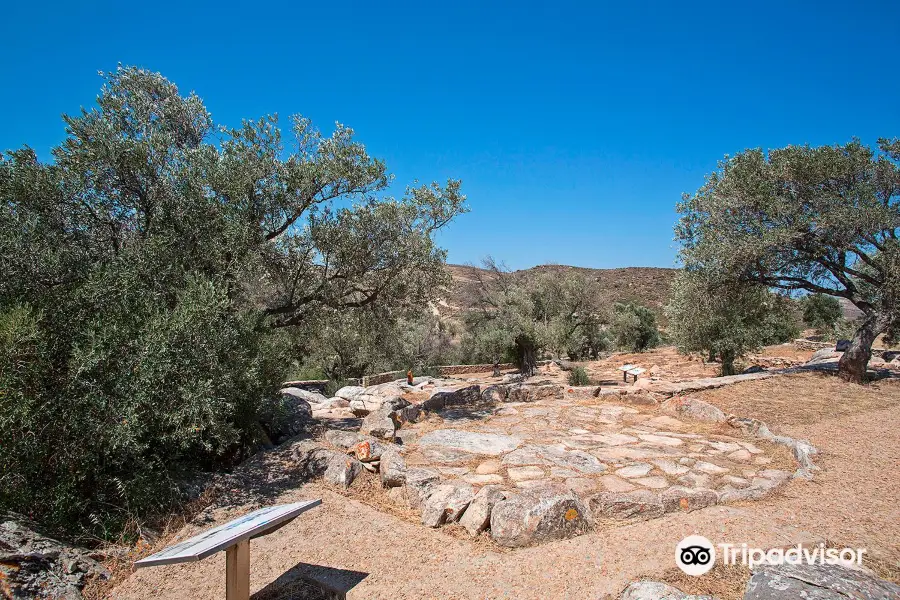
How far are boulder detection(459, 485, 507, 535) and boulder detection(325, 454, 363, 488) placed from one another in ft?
5.89

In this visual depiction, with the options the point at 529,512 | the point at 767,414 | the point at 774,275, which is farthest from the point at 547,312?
the point at 529,512

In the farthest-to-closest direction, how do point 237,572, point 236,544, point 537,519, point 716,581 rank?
1. point 537,519
2. point 716,581
3. point 237,572
4. point 236,544

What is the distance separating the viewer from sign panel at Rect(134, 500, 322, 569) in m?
2.61

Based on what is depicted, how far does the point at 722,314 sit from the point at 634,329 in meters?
16.4

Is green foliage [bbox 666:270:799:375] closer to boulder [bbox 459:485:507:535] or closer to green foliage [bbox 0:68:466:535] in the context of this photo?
green foliage [bbox 0:68:466:535]

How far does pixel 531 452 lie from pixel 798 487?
3.26 meters

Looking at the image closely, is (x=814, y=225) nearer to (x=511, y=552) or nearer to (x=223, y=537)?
(x=511, y=552)

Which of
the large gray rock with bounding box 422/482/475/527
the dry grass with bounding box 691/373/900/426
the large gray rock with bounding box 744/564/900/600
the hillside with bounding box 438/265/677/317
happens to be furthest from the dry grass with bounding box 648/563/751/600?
the hillside with bounding box 438/265/677/317

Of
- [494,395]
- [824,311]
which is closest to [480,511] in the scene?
[494,395]

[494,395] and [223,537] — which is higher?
[223,537]

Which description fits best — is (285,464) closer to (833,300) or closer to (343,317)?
(343,317)

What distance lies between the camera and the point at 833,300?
33.2m

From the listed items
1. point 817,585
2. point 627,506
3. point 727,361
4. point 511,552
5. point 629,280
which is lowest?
point 511,552

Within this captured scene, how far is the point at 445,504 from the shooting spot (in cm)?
529
